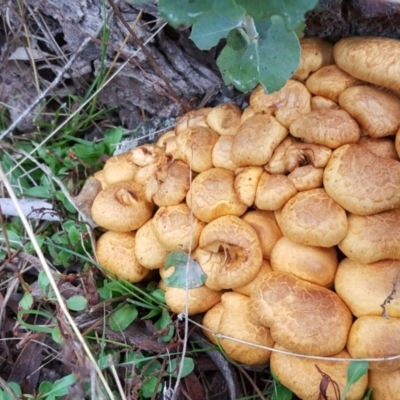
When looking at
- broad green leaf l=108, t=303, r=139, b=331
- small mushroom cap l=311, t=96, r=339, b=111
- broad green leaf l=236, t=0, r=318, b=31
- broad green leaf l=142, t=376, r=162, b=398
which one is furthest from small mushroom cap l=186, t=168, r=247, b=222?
broad green leaf l=236, t=0, r=318, b=31

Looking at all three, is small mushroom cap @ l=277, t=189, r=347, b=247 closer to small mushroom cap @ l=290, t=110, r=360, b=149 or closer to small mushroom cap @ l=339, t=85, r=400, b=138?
small mushroom cap @ l=290, t=110, r=360, b=149

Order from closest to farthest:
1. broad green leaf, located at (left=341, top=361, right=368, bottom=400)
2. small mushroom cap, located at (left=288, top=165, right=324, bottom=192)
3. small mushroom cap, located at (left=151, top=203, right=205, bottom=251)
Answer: broad green leaf, located at (left=341, top=361, right=368, bottom=400), small mushroom cap, located at (left=288, top=165, right=324, bottom=192), small mushroom cap, located at (left=151, top=203, right=205, bottom=251)

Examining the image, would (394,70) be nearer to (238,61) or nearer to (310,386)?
(238,61)

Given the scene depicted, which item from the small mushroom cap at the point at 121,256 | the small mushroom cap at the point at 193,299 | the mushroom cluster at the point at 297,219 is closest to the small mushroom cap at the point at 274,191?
the mushroom cluster at the point at 297,219

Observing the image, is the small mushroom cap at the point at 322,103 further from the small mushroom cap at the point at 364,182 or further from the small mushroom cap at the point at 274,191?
the small mushroom cap at the point at 274,191

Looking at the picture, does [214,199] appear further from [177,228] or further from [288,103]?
[288,103]

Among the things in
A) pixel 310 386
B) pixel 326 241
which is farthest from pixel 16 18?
pixel 310 386
